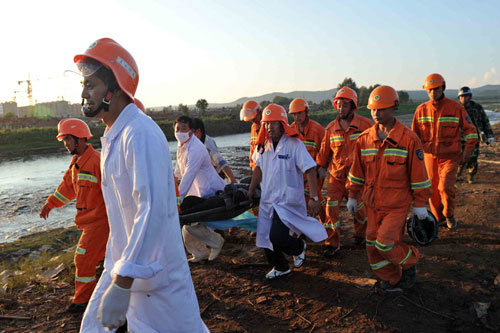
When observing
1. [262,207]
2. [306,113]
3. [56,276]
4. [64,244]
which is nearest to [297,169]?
[262,207]

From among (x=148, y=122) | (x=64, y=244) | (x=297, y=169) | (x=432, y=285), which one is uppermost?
(x=148, y=122)

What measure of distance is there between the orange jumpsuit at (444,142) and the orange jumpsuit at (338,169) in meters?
1.32

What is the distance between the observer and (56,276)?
5348mm

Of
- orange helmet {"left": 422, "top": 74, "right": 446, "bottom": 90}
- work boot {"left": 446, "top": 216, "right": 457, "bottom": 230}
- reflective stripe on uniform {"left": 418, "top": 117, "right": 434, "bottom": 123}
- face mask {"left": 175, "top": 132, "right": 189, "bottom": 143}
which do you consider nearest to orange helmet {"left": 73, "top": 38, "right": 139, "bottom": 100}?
face mask {"left": 175, "top": 132, "right": 189, "bottom": 143}

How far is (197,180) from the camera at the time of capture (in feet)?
17.5

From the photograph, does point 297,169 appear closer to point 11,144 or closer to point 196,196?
point 196,196

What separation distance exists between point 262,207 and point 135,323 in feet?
9.30

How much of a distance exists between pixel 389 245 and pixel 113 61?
3.01 m

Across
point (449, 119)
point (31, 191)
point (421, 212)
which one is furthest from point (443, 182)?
point (31, 191)

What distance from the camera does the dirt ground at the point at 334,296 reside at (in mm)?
3510

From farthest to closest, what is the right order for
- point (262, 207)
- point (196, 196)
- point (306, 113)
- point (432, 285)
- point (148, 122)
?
point (306, 113)
point (196, 196)
point (262, 207)
point (432, 285)
point (148, 122)

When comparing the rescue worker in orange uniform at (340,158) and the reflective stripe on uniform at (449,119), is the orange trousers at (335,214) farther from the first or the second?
the reflective stripe on uniform at (449,119)

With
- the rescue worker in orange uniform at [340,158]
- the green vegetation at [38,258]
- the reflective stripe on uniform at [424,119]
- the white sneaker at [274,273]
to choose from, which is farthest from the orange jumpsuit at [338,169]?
the green vegetation at [38,258]

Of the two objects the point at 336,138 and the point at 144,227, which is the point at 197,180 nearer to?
the point at 336,138
